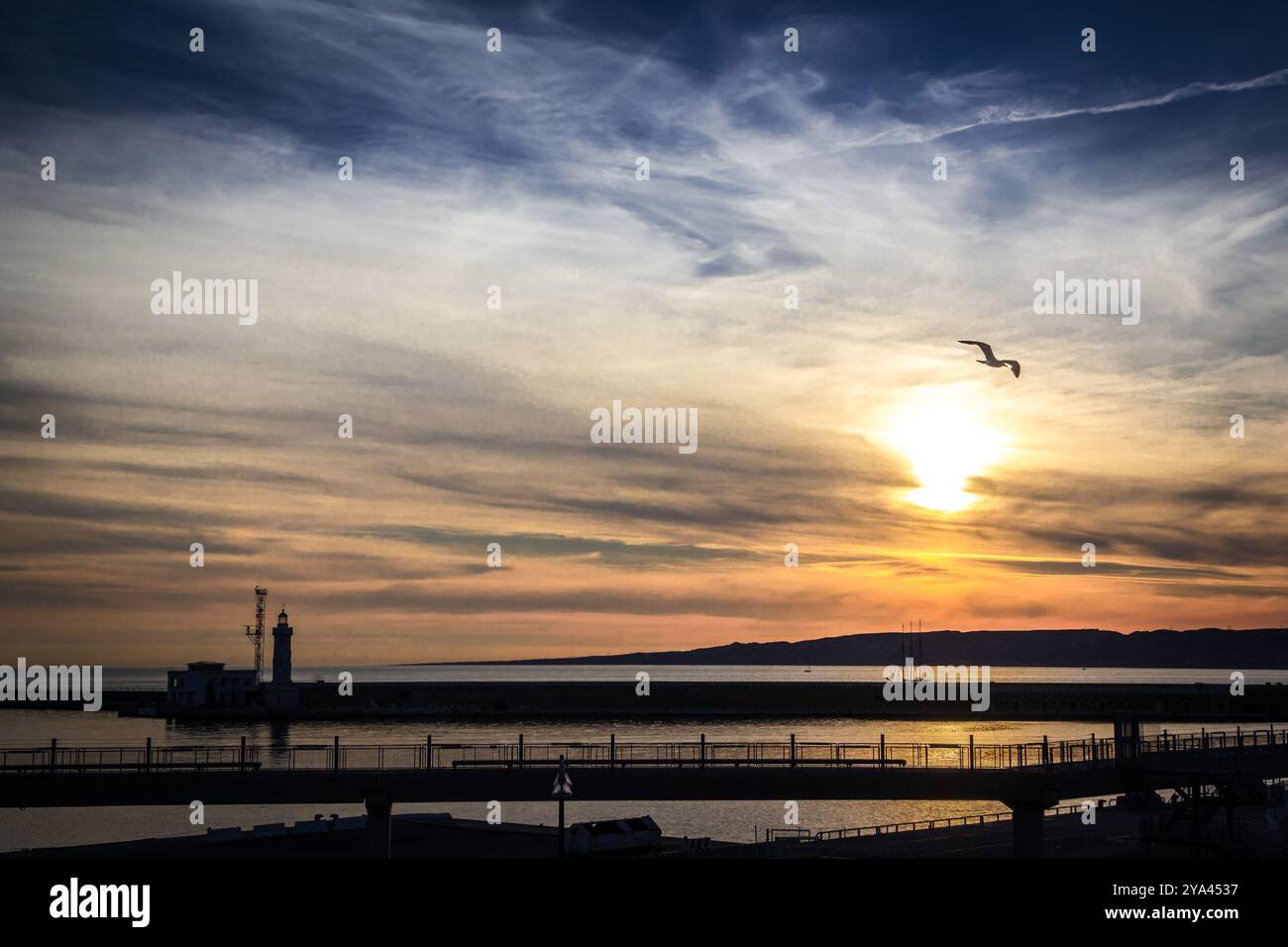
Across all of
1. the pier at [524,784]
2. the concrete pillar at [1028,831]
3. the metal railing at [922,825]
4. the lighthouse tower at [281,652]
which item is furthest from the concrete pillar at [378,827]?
the lighthouse tower at [281,652]

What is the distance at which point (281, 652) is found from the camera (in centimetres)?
18425

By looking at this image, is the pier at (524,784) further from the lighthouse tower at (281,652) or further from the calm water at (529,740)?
the lighthouse tower at (281,652)

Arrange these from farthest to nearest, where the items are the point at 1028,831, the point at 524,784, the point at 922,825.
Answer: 1. the point at 922,825
2. the point at 1028,831
3. the point at 524,784

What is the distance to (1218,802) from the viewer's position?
45.8m

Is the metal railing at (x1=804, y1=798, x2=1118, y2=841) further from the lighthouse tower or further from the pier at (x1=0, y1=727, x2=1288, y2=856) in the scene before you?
the lighthouse tower

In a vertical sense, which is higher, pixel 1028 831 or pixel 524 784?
pixel 524 784

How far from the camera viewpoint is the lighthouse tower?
181 m

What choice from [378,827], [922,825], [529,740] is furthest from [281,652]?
[378,827]

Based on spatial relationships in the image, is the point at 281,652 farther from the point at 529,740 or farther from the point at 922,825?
the point at 922,825

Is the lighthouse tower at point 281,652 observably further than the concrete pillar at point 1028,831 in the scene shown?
Yes

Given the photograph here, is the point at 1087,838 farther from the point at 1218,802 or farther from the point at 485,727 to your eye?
the point at 485,727

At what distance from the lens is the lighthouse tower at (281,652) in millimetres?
180625
